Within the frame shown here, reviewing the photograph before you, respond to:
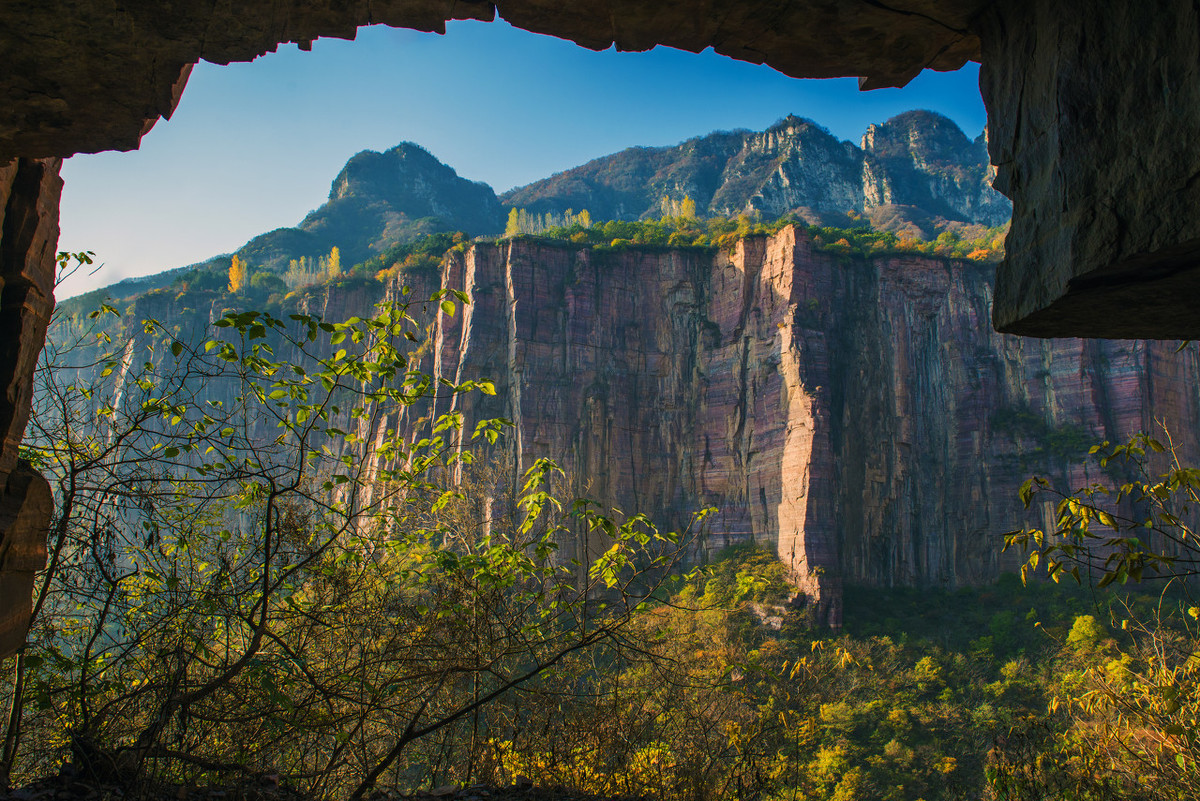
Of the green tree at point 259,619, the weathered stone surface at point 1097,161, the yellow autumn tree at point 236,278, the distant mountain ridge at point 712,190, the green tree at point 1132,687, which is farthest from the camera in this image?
the distant mountain ridge at point 712,190

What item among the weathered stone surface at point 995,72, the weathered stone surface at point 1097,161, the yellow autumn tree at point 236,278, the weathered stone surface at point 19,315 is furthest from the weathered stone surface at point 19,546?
the yellow autumn tree at point 236,278

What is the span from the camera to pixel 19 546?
9.20 ft

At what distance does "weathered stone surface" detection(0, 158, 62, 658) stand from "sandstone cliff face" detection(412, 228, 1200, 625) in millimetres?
36733

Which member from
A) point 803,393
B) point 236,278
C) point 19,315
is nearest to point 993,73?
point 19,315

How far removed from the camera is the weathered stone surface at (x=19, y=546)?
2723 millimetres

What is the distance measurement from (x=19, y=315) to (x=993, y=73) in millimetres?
3582

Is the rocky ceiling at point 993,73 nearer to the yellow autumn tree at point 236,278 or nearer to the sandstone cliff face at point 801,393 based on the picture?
→ the sandstone cliff face at point 801,393

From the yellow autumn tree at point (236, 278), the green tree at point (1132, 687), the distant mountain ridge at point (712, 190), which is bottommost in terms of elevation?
the green tree at point (1132, 687)

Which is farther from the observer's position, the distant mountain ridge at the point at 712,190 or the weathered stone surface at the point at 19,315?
the distant mountain ridge at the point at 712,190

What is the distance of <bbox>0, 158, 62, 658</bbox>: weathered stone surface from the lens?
2.76 meters

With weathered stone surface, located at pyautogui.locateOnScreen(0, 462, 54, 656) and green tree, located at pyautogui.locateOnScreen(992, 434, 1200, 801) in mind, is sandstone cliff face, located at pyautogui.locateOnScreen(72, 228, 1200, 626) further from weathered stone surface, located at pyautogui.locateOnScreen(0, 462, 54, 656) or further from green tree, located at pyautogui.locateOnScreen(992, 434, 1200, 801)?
weathered stone surface, located at pyautogui.locateOnScreen(0, 462, 54, 656)

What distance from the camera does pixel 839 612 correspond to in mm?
36094

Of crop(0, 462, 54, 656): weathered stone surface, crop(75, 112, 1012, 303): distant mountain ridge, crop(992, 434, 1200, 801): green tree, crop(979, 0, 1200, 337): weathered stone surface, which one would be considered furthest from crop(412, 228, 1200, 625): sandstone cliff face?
crop(979, 0, 1200, 337): weathered stone surface

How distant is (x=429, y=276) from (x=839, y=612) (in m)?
34.0
